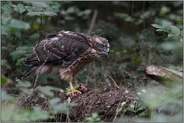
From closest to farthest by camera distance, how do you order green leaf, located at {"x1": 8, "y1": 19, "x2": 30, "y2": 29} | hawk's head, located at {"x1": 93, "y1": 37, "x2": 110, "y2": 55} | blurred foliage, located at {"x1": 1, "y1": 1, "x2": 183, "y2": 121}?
green leaf, located at {"x1": 8, "y1": 19, "x2": 30, "y2": 29}, blurred foliage, located at {"x1": 1, "y1": 1, "x2": 183, "y2": 121}, hawk's head, located at {"x1": 93, "y1": 37, "x2": 110, "y2": 55}

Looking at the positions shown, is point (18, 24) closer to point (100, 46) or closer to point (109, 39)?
point (100, 46)

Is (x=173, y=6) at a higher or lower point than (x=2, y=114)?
higher

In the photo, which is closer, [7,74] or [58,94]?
[58,94]

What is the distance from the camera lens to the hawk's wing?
6434 millimetres

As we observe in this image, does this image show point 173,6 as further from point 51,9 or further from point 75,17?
point 51,9

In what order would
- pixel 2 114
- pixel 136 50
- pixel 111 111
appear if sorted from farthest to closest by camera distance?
1. pixel 136 50
2. pixel 111 111
3. pixel 2 114

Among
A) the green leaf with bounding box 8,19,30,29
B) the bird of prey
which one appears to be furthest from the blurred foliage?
the green leaf with bounding box 8,19,30,29

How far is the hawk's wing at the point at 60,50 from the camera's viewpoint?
253 inches

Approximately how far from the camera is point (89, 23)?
1105 centimetres

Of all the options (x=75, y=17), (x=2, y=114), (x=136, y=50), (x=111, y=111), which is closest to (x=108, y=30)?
(x=136, y=50)

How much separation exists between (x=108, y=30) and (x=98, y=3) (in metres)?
2.80

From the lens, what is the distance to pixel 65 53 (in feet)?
21.3

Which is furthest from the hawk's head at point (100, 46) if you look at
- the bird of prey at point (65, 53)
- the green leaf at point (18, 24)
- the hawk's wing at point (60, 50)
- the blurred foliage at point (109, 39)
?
the green leaf at point (18, 24)

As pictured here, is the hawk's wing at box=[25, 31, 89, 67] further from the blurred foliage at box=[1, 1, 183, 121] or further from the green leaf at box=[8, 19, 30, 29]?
the green leaf at box=[8, 19, 30, 29]
